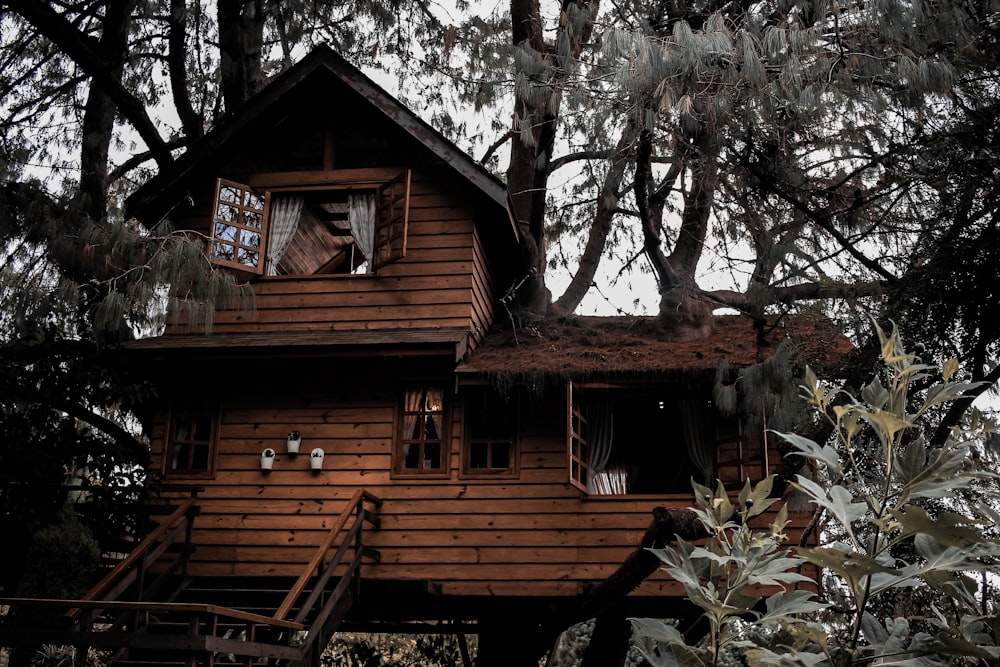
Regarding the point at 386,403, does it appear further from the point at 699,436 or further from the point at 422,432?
the point at 699,436

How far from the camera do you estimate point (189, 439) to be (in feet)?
38.8

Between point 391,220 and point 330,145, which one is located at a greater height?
point 330,145

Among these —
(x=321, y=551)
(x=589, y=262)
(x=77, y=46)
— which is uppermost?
(x=77, y=46)

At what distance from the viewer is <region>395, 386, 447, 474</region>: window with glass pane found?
1123 centimetres

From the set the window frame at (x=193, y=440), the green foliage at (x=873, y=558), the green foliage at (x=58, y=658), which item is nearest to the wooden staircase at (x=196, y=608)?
the window frame at (x=193, y=440)

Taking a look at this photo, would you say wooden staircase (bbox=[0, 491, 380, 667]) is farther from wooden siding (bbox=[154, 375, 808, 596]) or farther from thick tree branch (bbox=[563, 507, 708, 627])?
thick tree branch (bbox=[563, 507, 708, 627])

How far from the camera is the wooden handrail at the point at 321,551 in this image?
8.91m

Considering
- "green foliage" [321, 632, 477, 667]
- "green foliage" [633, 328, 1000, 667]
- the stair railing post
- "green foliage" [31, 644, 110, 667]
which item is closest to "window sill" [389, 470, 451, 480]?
the stair railing post

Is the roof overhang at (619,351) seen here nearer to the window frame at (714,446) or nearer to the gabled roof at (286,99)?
the window frame at (714,446)

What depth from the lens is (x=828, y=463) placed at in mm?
1529

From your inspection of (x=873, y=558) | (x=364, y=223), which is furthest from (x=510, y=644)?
(x=873, y=558)

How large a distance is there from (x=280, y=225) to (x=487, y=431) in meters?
3.44

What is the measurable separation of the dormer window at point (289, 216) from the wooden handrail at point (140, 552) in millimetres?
2704

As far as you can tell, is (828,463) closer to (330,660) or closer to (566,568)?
(566,568)
